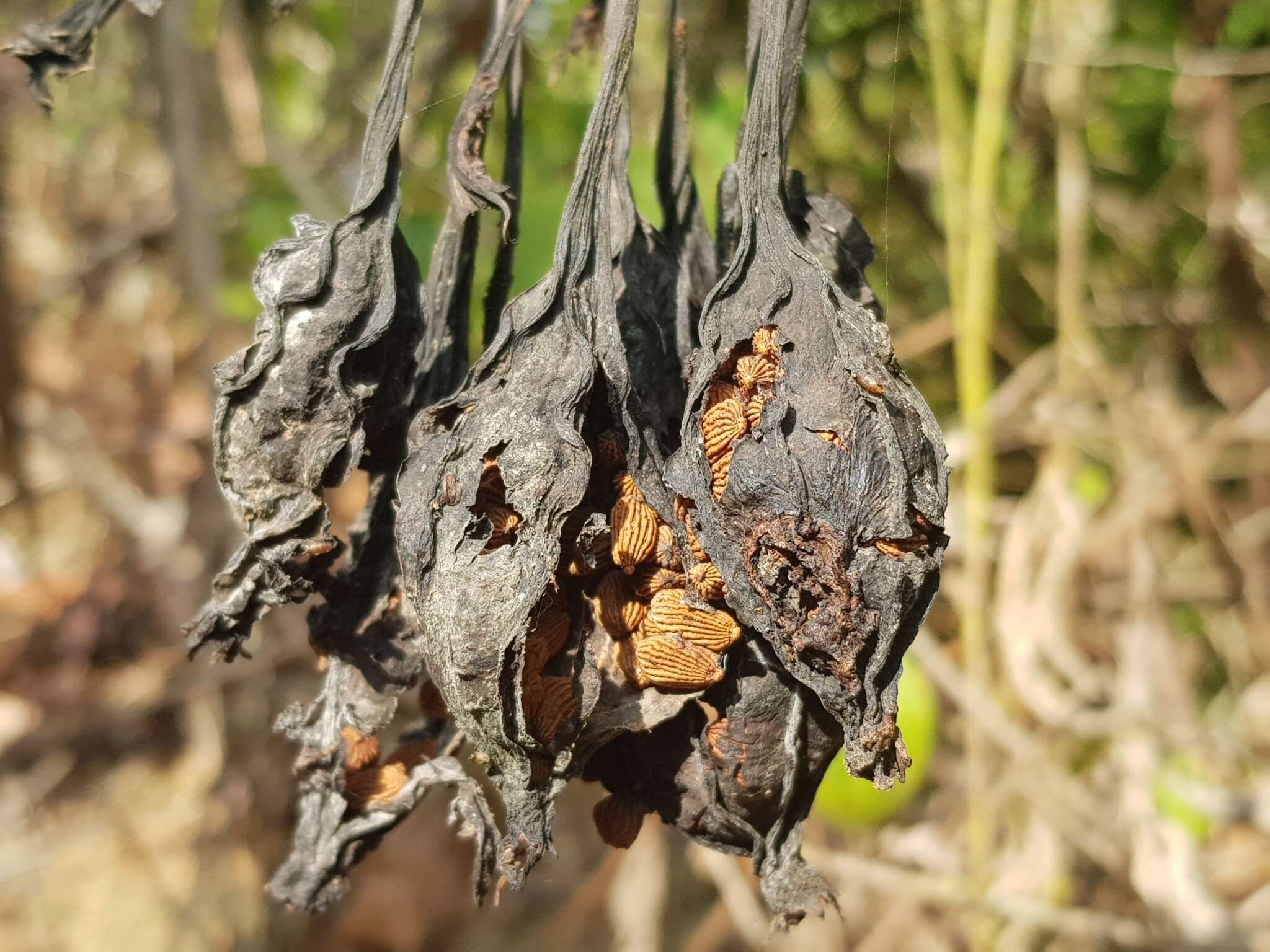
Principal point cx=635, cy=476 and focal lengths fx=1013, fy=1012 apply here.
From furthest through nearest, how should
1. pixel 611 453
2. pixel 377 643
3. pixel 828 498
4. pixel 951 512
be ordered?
pixel 951 512 → pixel 377 643 → pixel 611 453 → pixel 828 498

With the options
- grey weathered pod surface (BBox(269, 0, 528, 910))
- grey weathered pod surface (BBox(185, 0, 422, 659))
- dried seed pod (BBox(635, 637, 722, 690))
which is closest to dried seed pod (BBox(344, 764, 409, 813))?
grey weathered pod surface (BBox(269, 0, 528, 910))

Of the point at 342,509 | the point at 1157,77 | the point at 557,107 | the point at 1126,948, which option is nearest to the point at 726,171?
A: the point at 557,107

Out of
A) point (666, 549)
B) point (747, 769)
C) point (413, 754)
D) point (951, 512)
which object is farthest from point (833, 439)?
point (951, 512)

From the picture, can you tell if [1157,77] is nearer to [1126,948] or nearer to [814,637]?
[1126,948]

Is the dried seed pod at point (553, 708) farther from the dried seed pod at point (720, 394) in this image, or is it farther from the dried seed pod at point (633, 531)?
the dried seed pod at point (720, 394)

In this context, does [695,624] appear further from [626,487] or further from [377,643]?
[377,643]

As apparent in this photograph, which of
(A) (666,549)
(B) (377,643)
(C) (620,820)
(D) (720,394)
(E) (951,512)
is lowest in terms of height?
(E) (951,512)

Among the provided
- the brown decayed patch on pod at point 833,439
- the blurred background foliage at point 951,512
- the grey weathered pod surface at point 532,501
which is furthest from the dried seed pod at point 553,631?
the blurred background foliage at point 951,512

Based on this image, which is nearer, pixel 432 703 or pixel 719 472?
pixel 719 472

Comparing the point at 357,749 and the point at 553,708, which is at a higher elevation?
the point at 553,708
